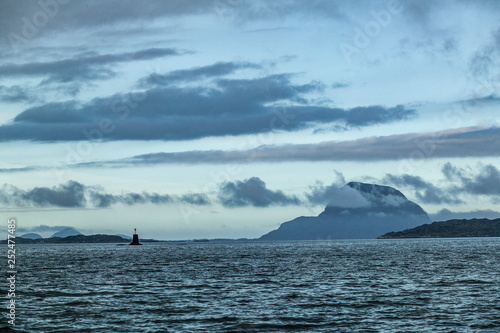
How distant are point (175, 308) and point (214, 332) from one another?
11.8 meters

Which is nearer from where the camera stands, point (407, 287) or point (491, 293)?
point (491, 293)

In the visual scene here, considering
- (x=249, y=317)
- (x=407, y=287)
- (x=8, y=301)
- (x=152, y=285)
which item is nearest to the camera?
(x=249, y=317)

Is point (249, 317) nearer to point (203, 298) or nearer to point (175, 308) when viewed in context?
point (175, 308)

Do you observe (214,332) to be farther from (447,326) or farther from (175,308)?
(447,326)

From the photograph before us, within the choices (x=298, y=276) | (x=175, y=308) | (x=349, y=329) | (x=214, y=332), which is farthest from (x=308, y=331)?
(x=298, y=276)

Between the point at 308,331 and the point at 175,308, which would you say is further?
the point at 175,308

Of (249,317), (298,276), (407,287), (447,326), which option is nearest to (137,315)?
(249,317)

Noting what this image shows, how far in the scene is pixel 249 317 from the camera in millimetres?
45219

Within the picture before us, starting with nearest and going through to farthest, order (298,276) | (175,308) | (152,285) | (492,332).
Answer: (492,332) → (175,308) → (152,285) → (298,276)

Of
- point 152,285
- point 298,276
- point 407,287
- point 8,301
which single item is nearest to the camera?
point 8,301

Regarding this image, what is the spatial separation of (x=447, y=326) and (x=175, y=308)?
78.4 feet

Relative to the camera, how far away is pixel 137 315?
47.0 metres

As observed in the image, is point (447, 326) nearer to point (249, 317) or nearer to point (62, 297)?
point (249, 317)

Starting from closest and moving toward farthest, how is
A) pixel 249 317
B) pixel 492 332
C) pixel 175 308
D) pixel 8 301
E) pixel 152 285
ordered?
pixel 492 332 < pixel 249 317 < pixel 175 308 < pixel 8 301 < pixel 152 285
